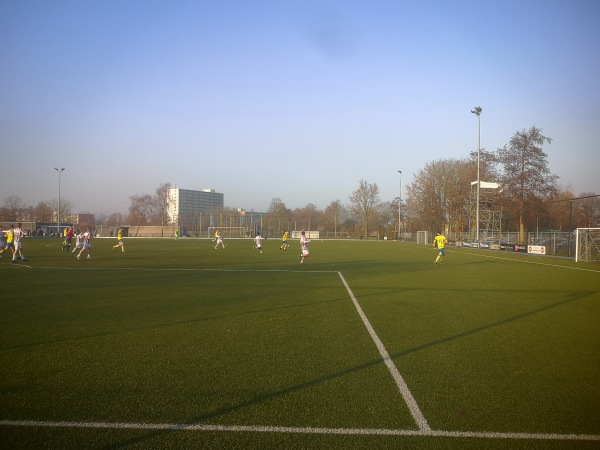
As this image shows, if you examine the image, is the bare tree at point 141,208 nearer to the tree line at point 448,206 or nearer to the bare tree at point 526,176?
the tree line at point 448,206

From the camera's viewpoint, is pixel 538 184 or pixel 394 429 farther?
pixel 538 184

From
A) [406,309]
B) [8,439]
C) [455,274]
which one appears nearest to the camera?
[8,439]

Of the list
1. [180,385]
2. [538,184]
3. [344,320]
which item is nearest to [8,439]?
[180,385]

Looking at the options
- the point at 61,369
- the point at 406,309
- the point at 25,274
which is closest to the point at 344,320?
the point at 406,309

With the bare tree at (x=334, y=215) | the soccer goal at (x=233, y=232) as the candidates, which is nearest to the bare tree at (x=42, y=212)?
the soccer goal at (x=233, y=232)

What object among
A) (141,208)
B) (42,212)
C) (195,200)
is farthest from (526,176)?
(195,200)

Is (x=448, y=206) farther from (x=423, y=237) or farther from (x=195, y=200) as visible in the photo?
(x=195, y=200)

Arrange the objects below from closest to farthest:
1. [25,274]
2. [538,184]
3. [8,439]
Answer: [8,439] < [25,274] < [538,184]

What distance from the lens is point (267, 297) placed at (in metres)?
12.1

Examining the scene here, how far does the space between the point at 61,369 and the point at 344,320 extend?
17.6 feet

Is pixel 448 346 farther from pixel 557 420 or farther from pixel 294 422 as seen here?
pixel 294 422

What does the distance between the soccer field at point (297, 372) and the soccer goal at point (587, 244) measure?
20.3 meters

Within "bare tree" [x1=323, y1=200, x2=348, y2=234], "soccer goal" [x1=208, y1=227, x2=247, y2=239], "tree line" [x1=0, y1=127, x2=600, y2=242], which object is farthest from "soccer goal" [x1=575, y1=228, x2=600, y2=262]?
"bare tree" [x1=323, y1=200, x2=348, y2=234]

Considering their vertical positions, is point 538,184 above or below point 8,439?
above
